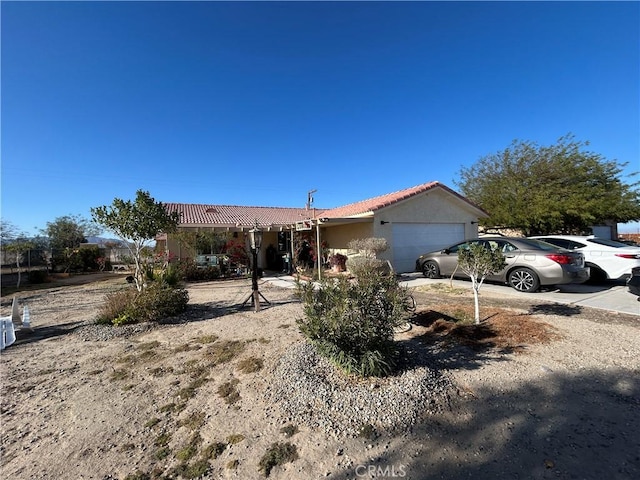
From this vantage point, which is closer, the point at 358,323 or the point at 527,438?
the point at 527,438

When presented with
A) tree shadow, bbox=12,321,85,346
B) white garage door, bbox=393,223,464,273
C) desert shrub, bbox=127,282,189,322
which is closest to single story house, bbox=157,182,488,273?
white garage door, bbox=393,223,464,273

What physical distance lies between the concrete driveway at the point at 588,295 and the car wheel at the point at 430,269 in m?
0.95

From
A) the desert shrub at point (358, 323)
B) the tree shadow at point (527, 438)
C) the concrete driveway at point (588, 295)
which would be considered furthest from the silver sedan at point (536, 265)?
the desert shrub at point (358, 323)

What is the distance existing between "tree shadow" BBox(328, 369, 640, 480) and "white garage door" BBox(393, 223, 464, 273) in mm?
10090

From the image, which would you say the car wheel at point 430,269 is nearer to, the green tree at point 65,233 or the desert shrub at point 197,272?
the desert shrub at point 197,272

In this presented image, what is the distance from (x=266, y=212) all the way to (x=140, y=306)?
15.0m

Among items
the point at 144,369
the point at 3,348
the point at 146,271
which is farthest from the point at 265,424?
the point at 146,271

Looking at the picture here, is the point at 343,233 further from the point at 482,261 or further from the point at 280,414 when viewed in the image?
the point at 280,414

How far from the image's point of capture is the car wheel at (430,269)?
10.6 metres

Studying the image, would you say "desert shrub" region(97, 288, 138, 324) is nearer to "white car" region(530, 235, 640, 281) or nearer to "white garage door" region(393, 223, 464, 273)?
"white garage door" region(393, 223, 464, 273)

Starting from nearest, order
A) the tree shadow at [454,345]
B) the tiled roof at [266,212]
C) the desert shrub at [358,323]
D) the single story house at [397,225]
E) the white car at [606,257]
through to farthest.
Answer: the desert shrub at [358,323] → the tree shadow at [454,345] → the white car at [606,257] → the single story house at [397,225] → the tiled roof at [266,212]

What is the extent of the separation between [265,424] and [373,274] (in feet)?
6.46

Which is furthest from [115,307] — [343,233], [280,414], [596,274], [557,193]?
[557,193]

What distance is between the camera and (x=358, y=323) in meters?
3.13
